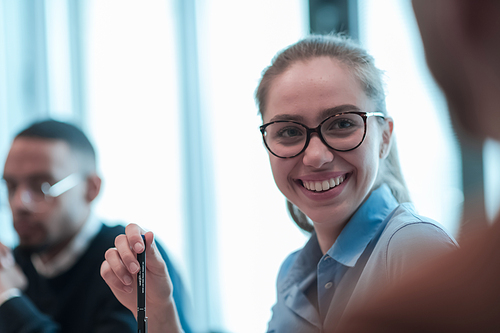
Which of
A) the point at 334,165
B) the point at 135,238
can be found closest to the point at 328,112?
the point at 334,165

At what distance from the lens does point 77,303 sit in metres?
1.36

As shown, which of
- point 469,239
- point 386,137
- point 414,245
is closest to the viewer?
point 469,239

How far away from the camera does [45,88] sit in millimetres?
2830

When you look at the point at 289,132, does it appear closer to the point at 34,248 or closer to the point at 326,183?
the point at 326,183

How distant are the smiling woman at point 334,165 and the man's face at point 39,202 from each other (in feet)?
2.82

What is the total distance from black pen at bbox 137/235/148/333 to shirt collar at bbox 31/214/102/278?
2.35ft

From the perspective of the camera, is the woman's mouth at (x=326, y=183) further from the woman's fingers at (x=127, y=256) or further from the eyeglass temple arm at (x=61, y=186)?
the eyeglass temple arm at (x=61, y=186)

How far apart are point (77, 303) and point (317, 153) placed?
96 centimetres

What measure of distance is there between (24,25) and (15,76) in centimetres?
35

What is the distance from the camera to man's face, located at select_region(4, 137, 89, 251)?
1469mm

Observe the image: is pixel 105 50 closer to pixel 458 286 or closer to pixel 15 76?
pixel 15 76

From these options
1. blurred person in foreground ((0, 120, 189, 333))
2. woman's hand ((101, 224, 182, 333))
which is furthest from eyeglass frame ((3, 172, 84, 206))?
woman's hand ((101, 224, 182, 333))

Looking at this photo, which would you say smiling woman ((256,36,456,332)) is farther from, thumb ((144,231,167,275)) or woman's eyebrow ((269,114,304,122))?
thumb ((144,231,167,275))

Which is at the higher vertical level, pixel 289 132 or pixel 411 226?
pixel 289 132
